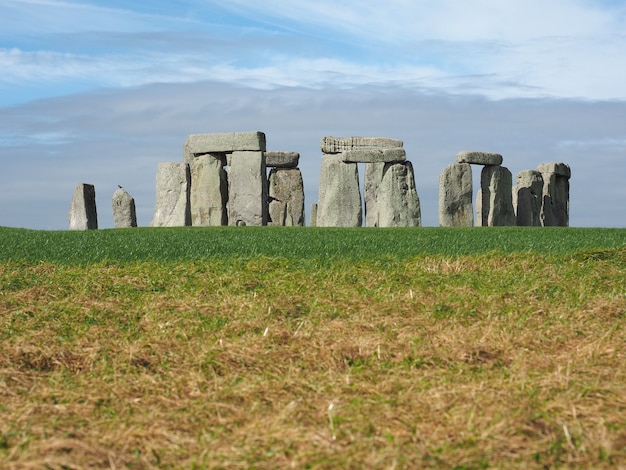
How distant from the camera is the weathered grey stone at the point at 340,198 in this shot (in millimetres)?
23516

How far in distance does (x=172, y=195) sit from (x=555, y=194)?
13525mm

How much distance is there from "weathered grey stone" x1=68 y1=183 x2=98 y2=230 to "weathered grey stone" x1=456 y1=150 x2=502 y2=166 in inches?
434

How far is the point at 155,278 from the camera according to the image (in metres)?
10.3

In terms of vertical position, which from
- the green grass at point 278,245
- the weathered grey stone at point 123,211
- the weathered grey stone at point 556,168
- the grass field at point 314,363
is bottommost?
the grass field at point 314,363

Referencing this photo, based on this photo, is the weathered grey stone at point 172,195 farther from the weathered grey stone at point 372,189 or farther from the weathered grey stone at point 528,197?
the weathered grey stone at point 528,197

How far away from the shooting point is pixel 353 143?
84.1ft

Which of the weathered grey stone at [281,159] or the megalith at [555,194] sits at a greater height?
the weathered grey stone at [281,159]

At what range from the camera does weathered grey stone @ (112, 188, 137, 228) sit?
83.8ft

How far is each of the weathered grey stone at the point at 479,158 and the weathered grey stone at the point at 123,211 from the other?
10093 millimetres

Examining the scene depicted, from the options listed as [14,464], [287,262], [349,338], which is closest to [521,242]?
[287,262]

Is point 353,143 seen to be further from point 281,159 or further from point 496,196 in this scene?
point 496,196

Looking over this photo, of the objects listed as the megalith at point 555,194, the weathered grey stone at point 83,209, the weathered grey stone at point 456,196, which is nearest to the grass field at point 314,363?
the weathered grey stone at point 456,196

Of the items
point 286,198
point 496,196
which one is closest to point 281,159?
point 286,198

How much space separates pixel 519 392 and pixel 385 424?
1136mm
